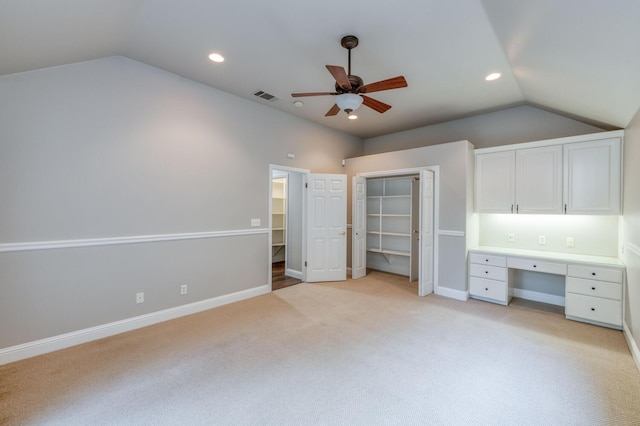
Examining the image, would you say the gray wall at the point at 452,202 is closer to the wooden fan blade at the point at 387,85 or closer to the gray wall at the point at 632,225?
the gray wall at the point at 632,225

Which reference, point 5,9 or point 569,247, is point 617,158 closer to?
point 569,247

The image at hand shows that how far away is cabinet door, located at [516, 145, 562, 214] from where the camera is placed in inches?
146

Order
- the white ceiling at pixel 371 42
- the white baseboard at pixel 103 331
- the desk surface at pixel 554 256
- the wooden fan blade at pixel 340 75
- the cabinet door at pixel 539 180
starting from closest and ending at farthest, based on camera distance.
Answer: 1. the white ceiling at pixel 371 42
2. the wooden fan blade at pixel 340 75
3. the white baseboard at pixel 103 331
4. the desk surface at pixel 554 256
5. the cabinet door at pixel 539 180

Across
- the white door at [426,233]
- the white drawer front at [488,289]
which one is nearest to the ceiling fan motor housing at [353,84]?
the white door at [426,233]

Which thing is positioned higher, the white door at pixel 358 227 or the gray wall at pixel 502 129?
the gray wall at pixel 502 129

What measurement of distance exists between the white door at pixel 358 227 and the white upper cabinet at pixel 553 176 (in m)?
2.04

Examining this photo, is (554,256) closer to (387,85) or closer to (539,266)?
(539,266)

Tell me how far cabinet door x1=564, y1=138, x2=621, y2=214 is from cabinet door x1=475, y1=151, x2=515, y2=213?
24.6 inches

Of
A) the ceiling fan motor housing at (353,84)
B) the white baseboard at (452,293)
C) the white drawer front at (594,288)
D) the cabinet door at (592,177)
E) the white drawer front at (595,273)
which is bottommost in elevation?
the white baseboard at (452,293)

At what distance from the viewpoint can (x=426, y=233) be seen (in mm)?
4457

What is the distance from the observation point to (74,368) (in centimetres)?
239

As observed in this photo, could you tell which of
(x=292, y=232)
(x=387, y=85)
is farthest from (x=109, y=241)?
(x=387, y=85)

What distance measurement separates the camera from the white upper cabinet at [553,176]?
335cm

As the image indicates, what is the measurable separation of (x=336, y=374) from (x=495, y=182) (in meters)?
3.75
